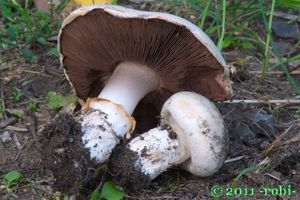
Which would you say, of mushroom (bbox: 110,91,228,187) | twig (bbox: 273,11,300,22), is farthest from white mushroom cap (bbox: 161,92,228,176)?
twig (bbox: 273,11,300,22)

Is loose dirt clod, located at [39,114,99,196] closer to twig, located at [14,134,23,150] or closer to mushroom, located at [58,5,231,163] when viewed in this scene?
mushroom, located at [58,5,231,163]

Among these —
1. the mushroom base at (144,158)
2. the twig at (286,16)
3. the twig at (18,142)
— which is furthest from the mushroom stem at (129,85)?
the twig at (286,16)

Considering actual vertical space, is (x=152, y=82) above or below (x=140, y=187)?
above

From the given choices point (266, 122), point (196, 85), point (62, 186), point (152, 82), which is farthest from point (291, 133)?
point (62, 186)

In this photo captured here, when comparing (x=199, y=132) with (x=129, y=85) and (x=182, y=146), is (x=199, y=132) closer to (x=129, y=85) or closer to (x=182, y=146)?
(x=182, y=146)

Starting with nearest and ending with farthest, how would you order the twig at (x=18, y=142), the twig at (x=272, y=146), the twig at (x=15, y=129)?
the twig at (x=272, y=146), the twig at (x=18, y=142), the twig at (x=15, y=129)

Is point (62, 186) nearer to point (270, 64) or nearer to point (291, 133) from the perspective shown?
point (291, 133)

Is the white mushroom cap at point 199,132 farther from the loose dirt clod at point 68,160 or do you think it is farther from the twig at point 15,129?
the twig at point 15,129
